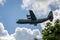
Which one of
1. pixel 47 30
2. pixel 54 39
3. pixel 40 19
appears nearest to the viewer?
pixel 54 39

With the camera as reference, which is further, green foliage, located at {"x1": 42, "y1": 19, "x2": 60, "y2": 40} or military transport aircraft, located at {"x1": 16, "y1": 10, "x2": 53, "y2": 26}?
military transport aircraft, located at {"x1": 16, "y1": 10, "x2": 53, "y2": 26}

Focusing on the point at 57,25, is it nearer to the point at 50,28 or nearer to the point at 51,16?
the point at 50,28

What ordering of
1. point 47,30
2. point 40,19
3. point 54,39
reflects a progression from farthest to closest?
point 40,19 < point 47,30 < point 54,39

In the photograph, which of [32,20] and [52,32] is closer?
[52,32]

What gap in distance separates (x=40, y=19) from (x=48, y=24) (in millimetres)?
65805

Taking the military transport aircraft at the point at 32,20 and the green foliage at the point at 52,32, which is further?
the military transport aircraft at the point at 32,20

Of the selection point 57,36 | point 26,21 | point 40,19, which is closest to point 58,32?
point 57,36

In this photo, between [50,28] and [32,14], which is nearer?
[50,28]

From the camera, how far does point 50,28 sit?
48969mm

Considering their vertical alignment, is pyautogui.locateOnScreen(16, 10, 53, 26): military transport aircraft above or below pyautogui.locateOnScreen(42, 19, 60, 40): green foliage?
above

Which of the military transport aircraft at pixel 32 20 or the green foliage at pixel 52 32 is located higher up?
the military transport aircraft at pixel 32 20

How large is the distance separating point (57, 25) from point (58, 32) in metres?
1.53

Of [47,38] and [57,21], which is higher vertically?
[57,21]

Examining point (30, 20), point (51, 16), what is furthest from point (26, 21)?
point (51, 16)
